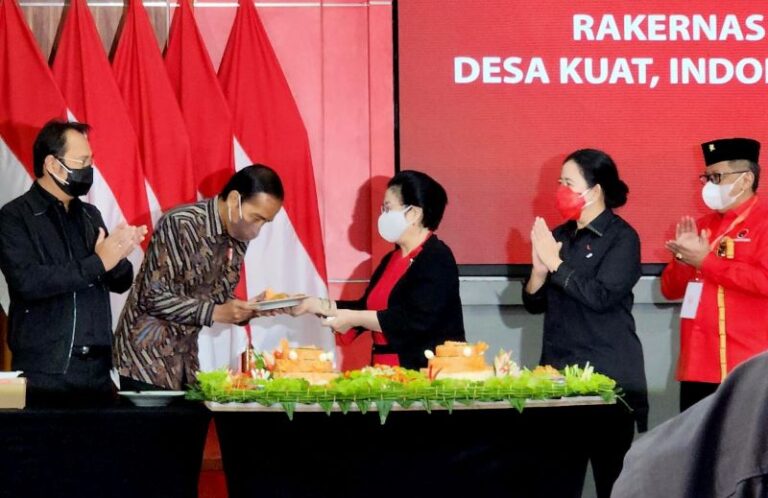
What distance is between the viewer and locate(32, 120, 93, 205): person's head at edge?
342cm

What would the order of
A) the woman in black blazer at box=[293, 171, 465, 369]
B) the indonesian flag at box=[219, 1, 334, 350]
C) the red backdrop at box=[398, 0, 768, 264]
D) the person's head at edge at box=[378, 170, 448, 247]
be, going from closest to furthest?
the woman in black blazer at box=[293, 171, 465, 369]
the person's head at edge at box=[378, 170, 448, 247]
the indonesian flag at box=[219, 1, 334, 350]
the red backdrop at box=[398, 0, 768, 264]

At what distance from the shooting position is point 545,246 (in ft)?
11.7

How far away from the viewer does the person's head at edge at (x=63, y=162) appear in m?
3.42

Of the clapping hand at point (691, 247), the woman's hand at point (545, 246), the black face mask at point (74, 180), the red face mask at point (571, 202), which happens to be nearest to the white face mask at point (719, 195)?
the clapping hand at point (691, 247)

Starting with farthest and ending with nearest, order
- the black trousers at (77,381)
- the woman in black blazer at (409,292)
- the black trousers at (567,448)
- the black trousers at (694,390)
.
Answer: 1. the black trousers at (694,390)
2. the woman in black blazer at (409,292)
3. the black trousers at (77,381)
4. the black trousers at (567,448)

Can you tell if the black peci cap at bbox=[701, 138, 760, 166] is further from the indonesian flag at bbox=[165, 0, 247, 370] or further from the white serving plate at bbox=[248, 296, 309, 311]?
the indonesian flag at bbox=[165, 0, 247, 370]

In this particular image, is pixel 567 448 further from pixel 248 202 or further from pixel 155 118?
pixel 155 118

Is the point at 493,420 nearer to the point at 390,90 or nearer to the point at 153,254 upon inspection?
the point at 153,254

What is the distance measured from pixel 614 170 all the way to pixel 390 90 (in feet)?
3.86

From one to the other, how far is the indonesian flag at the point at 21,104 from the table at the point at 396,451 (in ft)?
6.34

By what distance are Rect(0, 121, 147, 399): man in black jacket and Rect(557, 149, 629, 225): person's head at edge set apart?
1343mm

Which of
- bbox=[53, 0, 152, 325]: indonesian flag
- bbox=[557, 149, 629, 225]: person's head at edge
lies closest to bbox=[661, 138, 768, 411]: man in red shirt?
bbox=[557, 149, 629, 225]: person's head at edge

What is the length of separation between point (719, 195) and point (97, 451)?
2160mm

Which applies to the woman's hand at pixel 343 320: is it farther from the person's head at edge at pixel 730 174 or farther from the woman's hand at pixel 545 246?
the person's head at edge at pixel 730 174
